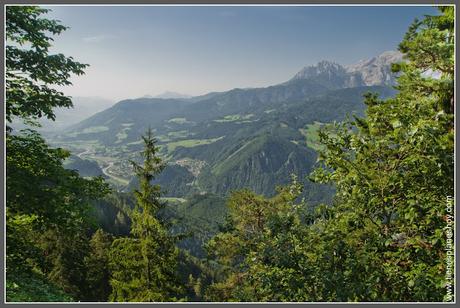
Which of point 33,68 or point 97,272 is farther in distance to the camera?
point 97,272

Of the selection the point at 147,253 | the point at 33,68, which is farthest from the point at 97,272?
the point at 33,68

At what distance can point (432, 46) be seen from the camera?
21.2 feet

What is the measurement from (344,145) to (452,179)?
3789mm

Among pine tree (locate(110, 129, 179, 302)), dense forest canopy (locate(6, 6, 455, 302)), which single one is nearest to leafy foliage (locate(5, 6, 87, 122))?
dense forest canopy (locate(6, 6, 455, 302))

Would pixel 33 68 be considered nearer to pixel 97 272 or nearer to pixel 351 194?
pixel 351 194

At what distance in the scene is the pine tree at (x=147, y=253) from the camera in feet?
77.1

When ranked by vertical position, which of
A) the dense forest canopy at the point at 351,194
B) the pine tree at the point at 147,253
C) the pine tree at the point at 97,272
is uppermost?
the dense forest canopy at the point at 351,194

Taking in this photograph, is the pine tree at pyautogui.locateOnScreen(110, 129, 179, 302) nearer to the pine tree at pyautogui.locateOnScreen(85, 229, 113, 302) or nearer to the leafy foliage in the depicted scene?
the leafy foliage

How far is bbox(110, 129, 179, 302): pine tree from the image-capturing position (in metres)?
23.5

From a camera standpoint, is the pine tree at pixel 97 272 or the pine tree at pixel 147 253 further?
the pine tree at pixel 97 272

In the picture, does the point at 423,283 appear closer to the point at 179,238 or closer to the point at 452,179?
the point at 452,179

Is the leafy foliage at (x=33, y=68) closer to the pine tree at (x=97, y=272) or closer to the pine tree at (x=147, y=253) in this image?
the pine tree at (x=147, y=253)

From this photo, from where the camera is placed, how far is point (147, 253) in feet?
76.7

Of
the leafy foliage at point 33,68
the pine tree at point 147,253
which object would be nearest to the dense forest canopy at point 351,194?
the leafy foliage at point 33,68
